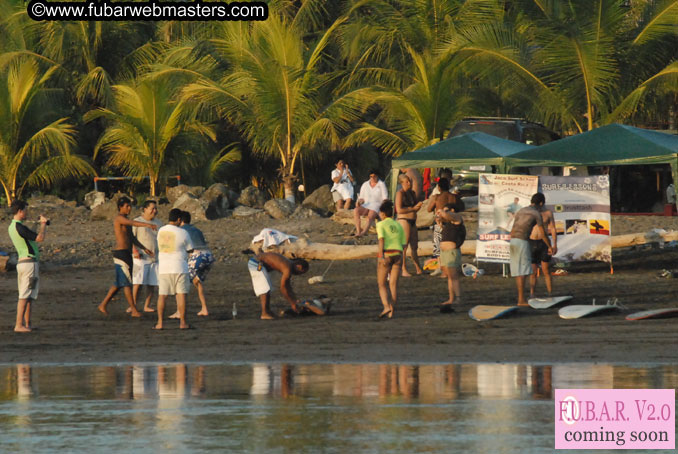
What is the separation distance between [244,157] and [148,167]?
5392mm

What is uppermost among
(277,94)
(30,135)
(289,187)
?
(277,94)

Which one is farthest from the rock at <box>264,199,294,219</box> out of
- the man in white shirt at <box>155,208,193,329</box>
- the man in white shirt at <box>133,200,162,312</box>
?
the man in white shirt at <box>155,208,193,329</box>

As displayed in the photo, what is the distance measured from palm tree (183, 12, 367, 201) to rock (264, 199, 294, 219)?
1729 millimetres

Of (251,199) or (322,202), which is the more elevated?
(251,199)

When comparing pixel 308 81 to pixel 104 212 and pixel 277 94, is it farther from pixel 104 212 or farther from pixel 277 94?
pixel 104 212

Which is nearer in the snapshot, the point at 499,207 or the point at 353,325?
the point at 353,325

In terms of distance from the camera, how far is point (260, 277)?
1609 centimetres

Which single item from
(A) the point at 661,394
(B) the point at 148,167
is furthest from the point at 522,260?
(B) the point at 148,167

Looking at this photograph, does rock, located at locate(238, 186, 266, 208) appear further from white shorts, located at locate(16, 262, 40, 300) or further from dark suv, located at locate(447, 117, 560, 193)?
white shorts, located at locate(16, 262, 40, 300)

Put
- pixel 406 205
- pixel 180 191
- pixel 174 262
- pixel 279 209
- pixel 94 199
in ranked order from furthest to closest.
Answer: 1. pixel 94 199
2. pixel 180 191
3. pixel 279 209
4. pixel 406 205
5. pixel 174 262

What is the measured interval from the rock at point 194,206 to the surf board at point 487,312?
45.2 ft

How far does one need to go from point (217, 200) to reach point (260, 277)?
14522 millimetres

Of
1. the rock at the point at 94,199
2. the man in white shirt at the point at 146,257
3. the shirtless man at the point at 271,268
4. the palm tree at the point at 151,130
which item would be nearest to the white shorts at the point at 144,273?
the man in white shirt at the point at 146,257

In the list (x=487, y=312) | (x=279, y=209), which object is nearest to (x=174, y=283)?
(x=487, y=312)
